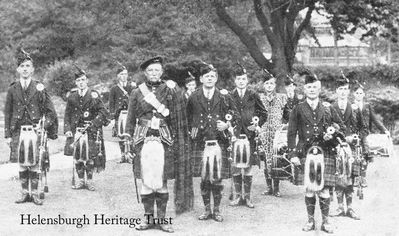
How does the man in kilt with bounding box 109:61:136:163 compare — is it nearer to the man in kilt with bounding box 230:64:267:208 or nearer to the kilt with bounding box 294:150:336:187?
the man in kilt with bounding box 230:64:267:208

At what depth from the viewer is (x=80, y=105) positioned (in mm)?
10281

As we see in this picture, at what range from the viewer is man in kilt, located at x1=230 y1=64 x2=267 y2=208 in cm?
917

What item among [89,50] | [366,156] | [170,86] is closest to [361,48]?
[89,50]

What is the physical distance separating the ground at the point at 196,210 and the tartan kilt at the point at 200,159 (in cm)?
60

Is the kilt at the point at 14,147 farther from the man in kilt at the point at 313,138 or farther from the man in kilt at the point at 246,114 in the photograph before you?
the man in kilt at the point at 313,138

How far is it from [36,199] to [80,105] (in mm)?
1940

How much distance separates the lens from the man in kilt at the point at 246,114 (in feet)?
30.1

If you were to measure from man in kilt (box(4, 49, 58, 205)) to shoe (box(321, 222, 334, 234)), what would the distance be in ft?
13.3

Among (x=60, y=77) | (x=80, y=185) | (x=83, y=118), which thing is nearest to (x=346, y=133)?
(x=83, y=118)

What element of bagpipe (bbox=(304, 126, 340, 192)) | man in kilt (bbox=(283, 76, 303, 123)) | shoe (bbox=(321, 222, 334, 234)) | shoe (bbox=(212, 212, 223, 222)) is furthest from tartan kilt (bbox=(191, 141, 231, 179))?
man in kilt (bbox=(283, 76, 303, 123))

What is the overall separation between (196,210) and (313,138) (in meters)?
2.13

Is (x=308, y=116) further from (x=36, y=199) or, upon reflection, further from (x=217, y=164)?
(x=36, y=199)

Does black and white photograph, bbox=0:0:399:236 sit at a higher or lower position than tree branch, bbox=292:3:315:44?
lower

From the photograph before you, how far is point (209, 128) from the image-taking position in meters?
8.16
